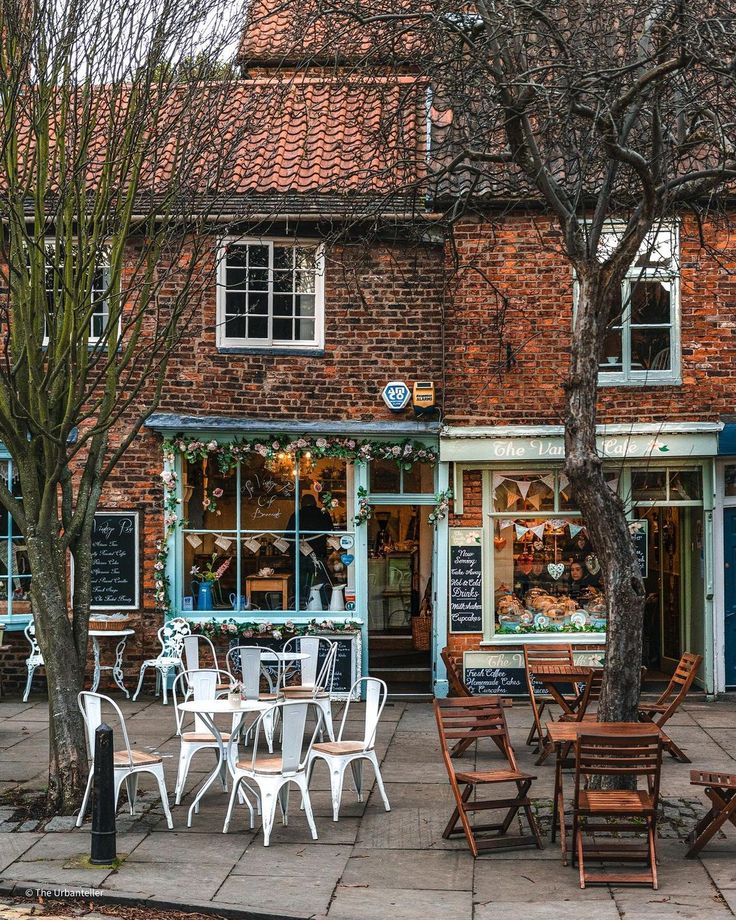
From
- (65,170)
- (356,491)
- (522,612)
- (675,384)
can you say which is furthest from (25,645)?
(675,384)

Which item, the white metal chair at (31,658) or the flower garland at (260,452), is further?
the flower garland at (260,452)

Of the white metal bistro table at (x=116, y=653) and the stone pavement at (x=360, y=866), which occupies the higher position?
the white metal bistro table at (x=116, y=653)

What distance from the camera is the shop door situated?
15.0 metres

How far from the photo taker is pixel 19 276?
9680mm

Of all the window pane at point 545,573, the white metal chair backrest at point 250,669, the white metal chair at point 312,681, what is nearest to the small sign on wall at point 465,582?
the window pane at point 545,573

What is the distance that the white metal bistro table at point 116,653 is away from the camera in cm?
1449

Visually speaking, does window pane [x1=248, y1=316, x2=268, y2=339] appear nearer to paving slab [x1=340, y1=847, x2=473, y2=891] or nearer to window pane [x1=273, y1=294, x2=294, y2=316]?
window pane [x1=273, y1=294, x2=294, y2=316]

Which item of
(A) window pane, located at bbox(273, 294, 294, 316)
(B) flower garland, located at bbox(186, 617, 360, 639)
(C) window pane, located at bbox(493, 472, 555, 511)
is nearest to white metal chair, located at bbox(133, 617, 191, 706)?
(B) flower garland, located at bbox(186, 617, 360, 639)

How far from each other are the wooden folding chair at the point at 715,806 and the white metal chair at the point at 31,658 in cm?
864

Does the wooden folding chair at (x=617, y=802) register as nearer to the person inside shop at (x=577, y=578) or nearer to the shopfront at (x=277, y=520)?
the person inside shop at (x=577, y=578)

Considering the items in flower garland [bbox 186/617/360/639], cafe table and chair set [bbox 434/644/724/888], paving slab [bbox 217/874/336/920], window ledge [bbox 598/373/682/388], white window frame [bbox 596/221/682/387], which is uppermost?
white window frame [bbox 596/221/682/387]

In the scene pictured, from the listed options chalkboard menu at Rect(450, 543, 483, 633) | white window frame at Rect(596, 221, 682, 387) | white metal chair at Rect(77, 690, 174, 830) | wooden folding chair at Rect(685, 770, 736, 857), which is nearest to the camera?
wooden folding chair at Rect(685, 770, 736, 857)

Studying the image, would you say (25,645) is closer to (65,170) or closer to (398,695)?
(398,695)

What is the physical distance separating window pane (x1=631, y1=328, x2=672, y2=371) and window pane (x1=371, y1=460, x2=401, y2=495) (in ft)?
10.5
